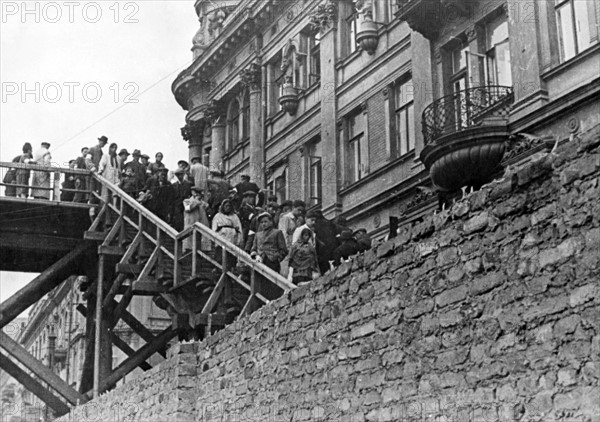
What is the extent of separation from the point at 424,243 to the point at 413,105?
50.9 ft

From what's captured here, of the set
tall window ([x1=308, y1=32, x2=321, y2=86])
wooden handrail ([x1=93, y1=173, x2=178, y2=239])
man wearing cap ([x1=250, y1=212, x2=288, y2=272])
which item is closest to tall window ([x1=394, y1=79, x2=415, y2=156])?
tall window ([x1=308, y1=32, x2=321, y2=86])

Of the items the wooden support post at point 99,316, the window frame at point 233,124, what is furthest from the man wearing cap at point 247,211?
the window frame at point 233,124

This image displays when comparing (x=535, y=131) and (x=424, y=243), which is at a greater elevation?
(x=535, y=131)

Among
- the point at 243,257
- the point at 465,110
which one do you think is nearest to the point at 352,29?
the point at 465,110

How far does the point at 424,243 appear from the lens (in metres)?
8.47

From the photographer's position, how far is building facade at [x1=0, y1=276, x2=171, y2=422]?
43219 millimetres

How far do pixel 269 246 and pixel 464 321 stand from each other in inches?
264

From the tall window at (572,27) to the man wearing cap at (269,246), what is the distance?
24.0 ft

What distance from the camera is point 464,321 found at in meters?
7.79

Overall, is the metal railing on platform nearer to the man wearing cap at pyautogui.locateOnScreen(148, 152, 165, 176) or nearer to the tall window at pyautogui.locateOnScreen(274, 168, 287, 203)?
the man wearing cap at pyautogui.locateOnScreen(148, 152, 165, 176)

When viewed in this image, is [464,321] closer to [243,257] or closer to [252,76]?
[243,257]

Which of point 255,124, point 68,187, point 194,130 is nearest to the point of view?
point 68,187

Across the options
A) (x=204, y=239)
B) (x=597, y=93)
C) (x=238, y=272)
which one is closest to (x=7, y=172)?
(x=204, y=239)

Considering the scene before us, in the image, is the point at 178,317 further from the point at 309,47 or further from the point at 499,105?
the point at 309,47
